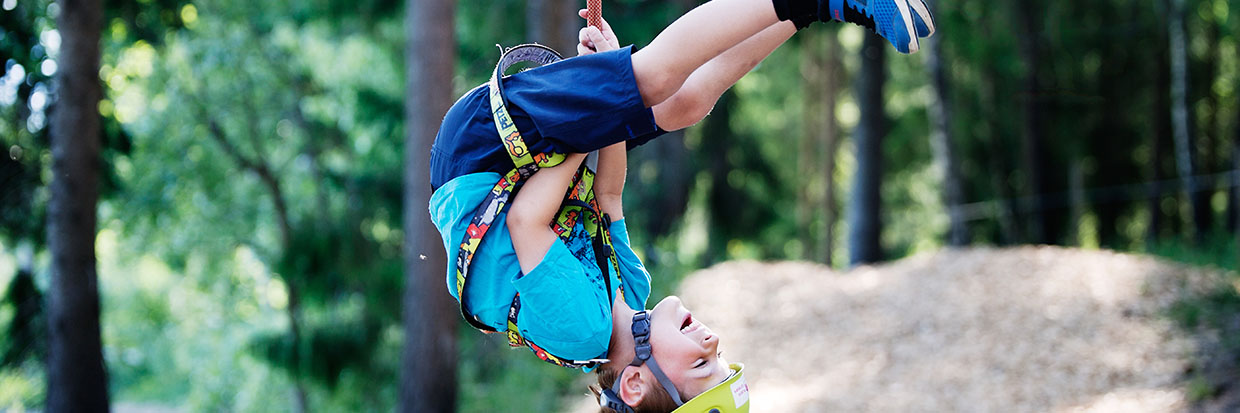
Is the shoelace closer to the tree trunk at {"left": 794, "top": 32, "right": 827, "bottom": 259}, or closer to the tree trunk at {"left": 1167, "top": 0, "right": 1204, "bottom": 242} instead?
the tree trunk at {"left": 1167, "top": 0, "right": 1204, "bottom": 242}

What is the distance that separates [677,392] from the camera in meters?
2.42

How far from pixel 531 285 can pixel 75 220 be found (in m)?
4.40

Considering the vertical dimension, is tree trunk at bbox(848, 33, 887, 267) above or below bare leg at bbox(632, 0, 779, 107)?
below

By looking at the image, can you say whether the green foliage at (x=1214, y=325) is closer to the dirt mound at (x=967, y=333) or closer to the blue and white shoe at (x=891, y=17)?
the dirt mound at (x=967, y=333)

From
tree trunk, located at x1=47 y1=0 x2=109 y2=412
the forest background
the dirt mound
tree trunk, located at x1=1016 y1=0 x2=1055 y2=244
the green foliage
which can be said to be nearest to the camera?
tree trunk, located at x1=47 y1=0 x2=109 y2=412

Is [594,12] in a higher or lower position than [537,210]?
higher

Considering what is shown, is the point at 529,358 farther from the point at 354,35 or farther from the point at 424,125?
the point at 354,35

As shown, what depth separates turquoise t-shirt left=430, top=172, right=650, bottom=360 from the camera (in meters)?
2.24

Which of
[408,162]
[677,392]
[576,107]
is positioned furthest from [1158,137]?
[576,107]

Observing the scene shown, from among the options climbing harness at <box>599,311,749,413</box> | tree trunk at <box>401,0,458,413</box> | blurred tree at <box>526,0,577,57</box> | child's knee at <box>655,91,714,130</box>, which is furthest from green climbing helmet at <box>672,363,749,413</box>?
blurred tree at <box>526,0,577,57</box>

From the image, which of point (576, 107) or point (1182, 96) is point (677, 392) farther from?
point (1182, 96)

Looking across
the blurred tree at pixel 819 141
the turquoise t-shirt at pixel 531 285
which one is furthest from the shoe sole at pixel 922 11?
the blurred tree at pixel 819 141

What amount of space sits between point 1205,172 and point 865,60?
6145 mm

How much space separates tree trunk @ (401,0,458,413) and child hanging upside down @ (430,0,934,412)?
5.08m
